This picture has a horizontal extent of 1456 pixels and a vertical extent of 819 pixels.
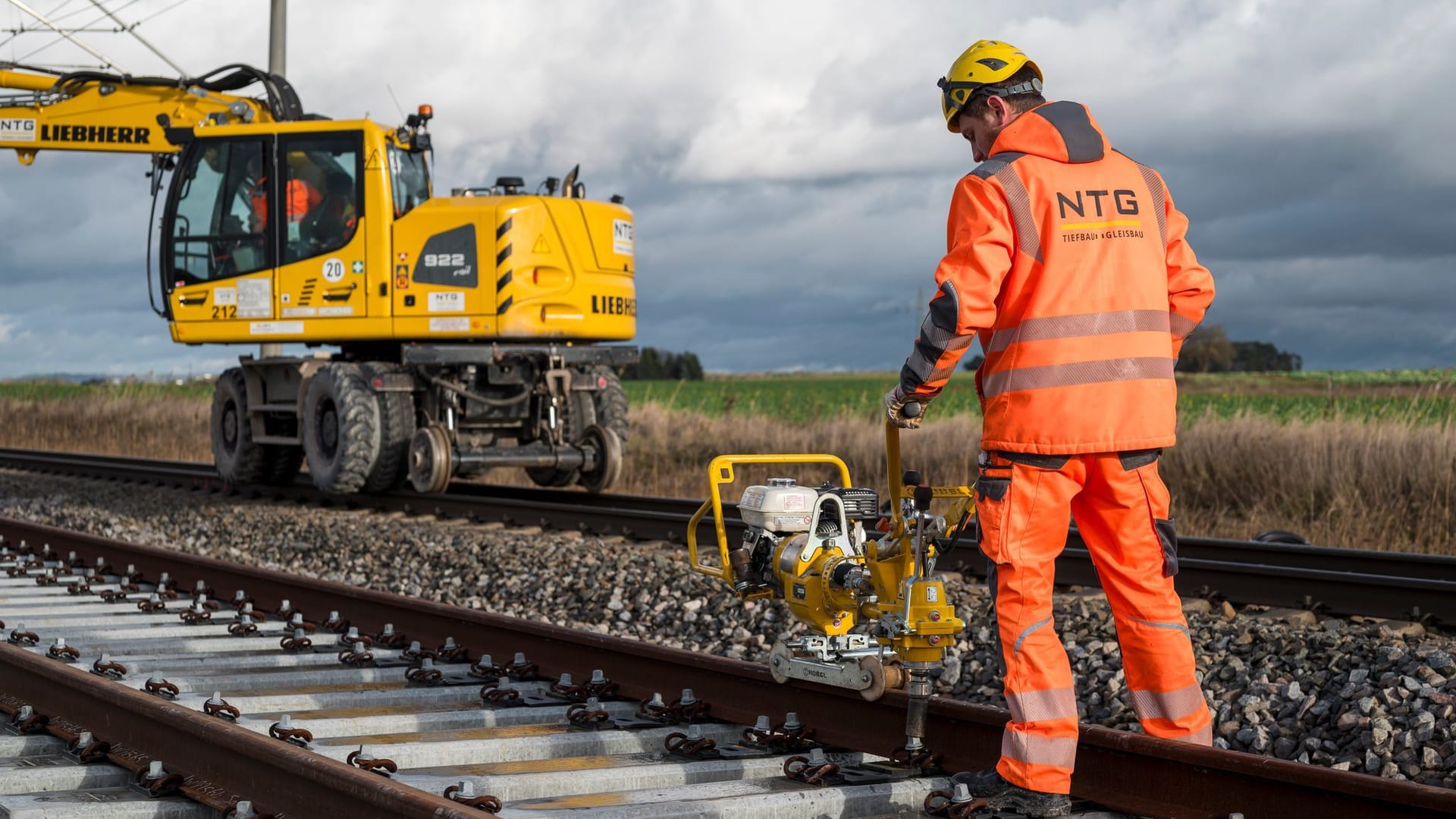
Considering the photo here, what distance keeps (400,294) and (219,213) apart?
6.64ft

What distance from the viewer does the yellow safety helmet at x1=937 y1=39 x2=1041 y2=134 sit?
3922 millimetres

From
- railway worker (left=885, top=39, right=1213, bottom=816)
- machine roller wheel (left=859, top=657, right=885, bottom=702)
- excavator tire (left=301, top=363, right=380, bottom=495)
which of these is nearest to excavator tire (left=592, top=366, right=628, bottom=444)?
excavator tire (left=301, top=363, right=380, bottom=495)

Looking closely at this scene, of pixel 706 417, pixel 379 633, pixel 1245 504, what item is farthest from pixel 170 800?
pixel 706 417

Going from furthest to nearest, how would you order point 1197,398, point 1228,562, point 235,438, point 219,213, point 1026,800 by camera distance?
point 1197,398 → point 235,438 → point 219,213 → point 1228,562 → point 1026,800

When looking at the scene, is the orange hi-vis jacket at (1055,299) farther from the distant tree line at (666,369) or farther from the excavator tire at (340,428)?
the distant tree line at (666,369)

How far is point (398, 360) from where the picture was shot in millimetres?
14391

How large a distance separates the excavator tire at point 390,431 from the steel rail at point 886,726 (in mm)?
6361

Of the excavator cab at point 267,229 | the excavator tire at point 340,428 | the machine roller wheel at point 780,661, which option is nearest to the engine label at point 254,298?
the excavator cab at point 267,229

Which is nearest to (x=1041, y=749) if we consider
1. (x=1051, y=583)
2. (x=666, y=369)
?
(x=1051, y=583)

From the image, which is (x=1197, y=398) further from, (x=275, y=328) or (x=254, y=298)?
(x=254, y=298)

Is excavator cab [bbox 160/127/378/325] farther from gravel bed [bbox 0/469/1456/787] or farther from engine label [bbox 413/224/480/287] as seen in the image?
gravel bed [bbox 0/469/1456/787]

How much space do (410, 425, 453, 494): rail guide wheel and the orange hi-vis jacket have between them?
30.6 ft

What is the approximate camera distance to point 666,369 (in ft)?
179

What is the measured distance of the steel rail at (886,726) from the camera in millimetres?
3424
